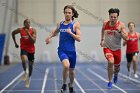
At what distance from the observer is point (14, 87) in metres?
12.1

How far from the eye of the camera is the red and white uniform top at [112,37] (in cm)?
996

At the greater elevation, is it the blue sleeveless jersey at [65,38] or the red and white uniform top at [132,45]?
the blue sleeveless jersey at [65,38]

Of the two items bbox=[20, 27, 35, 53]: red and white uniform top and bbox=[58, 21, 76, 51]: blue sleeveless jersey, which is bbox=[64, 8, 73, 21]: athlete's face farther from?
bbox=[20, 27, 35, 53]: red and white uniform top

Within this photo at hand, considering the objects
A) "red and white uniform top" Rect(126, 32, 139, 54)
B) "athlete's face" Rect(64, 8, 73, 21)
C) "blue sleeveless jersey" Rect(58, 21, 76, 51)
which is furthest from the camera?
"red and white uniform top" Rect(126, 32, 139, 54)

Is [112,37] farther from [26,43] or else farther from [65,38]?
[26,43]

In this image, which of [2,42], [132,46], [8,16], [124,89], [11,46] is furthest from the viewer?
[11,46]

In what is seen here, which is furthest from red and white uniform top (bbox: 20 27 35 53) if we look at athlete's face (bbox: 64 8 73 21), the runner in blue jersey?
athlete's face (bbox: 64 8 73 21)

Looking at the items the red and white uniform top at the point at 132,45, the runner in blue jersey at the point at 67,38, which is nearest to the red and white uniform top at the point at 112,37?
the runner in blue jersey at the point at 67,38

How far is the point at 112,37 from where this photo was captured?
10.1m

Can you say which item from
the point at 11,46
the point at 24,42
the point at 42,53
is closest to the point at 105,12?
the point at 42,53

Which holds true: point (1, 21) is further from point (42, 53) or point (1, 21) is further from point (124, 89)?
point (124, 89)

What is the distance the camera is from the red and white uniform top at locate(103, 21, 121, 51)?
392 inches

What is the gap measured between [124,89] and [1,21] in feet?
41.0

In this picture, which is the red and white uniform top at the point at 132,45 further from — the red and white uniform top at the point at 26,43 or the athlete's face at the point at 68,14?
the athlete's face at the point at 68,14
